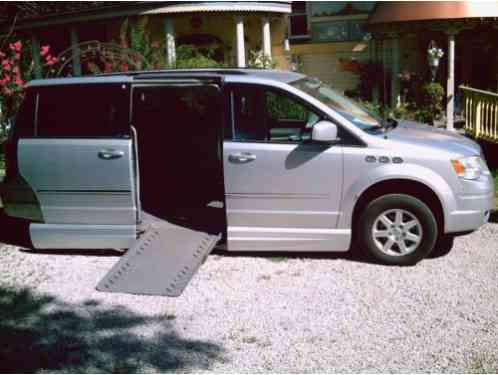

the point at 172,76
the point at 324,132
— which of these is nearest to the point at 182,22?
the point at 172,76

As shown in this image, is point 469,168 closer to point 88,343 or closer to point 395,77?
A: point 88,343

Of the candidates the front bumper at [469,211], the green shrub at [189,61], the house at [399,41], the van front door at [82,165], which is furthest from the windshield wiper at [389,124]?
the house at [399,41]

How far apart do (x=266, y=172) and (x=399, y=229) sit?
1.48 meters

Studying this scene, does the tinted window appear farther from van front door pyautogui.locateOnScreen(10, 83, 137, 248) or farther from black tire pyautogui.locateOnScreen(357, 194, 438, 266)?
black tire pyautogui.locateOnScreen(357, 194, 438, 266)

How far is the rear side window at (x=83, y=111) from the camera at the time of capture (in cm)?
696

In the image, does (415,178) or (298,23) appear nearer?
(415,178)

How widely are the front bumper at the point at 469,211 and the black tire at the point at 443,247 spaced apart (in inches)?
18.9

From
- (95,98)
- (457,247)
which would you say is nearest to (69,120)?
(95,98)

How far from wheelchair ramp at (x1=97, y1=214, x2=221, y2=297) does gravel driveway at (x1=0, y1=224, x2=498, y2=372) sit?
0.46 feet

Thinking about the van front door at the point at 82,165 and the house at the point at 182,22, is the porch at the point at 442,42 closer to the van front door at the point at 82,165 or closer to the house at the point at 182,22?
the house at the point at 182,22

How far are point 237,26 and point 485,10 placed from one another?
23.4ft

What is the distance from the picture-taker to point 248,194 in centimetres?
665

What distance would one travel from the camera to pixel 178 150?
849 centimetres

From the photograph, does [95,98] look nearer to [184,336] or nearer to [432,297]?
[184,336]
